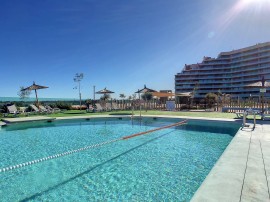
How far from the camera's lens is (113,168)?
5.61m

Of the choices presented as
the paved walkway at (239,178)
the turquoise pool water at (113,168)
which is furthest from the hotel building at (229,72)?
the paved walkway at (239,178)

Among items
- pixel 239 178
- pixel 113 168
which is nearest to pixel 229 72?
pixel 113 168

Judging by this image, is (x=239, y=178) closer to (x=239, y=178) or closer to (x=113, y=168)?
(x=239, y=178)

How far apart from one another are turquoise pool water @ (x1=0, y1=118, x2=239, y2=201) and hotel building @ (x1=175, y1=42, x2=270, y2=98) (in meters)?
63.0

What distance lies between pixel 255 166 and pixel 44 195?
168 inches

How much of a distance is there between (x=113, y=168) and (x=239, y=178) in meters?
3.21

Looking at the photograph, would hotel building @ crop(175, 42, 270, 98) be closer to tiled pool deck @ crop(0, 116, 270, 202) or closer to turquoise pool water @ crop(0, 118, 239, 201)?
turquoise pool water @ crop(0, 118, 239, 201)

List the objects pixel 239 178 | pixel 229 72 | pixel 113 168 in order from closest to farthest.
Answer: pixel 239 178
pixel 113 168
pixel 229 72

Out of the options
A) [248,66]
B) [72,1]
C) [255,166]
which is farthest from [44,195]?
[248,66]

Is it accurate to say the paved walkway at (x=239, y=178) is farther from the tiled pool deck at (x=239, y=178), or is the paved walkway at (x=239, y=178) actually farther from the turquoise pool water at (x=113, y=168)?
the turquoise pool water at (x=113, y=168)

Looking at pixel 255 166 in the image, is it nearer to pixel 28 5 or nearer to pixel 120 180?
pixel 120 180

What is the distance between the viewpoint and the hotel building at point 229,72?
206ft

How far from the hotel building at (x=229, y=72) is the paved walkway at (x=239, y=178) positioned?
64806 mm

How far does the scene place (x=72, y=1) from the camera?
46.0 feet
